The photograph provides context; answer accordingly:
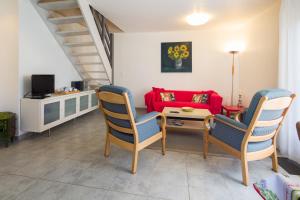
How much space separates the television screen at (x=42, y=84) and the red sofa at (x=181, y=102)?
217 cm

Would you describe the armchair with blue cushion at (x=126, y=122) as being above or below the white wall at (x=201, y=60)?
below

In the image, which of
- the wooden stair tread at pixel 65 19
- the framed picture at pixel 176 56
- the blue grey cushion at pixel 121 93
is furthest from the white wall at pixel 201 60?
the blue grey cushion at pixel 121 93

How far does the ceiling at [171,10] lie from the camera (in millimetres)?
3181

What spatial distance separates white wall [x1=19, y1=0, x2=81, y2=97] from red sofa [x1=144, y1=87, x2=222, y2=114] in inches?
84.5

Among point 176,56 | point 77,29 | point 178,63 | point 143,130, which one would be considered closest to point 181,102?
point 178,63

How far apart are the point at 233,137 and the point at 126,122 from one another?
1237 mm

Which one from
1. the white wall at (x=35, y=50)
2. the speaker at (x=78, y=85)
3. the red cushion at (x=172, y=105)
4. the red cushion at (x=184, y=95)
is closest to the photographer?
the white wall at (x=35, y=50)

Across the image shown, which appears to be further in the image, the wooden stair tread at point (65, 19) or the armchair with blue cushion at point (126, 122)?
the wooden stair tread at point (65, 19)

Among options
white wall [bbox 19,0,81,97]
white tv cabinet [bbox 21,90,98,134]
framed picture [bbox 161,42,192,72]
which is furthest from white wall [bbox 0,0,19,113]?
framed picture [bbox 161,42,192,72]

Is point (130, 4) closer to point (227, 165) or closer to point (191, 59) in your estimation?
point (191, 59)

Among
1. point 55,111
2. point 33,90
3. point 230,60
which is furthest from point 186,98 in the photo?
point 33,90

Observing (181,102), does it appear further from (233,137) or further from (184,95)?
(233,137)

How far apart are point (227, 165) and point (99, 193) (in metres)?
1.56

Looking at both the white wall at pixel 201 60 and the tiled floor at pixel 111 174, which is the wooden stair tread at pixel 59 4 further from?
the white wall at pixel 201 60
